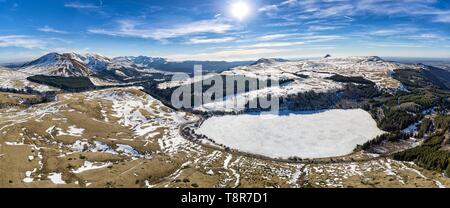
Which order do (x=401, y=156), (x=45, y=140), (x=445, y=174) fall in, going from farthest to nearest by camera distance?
(x=401, y=156), (x=45, y=140), (x=445, y=174)

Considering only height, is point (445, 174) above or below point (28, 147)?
below

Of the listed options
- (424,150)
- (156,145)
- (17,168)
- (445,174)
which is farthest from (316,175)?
(17,168)
